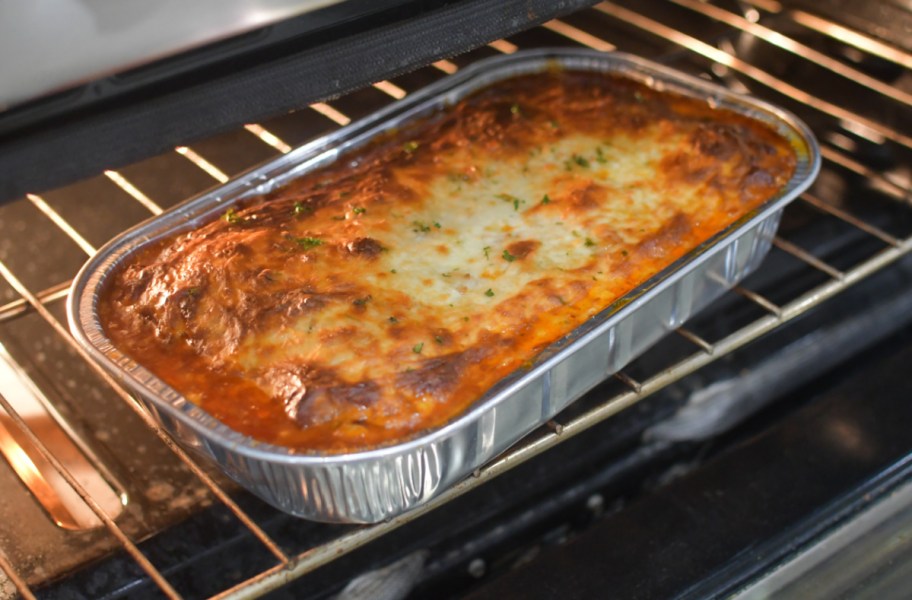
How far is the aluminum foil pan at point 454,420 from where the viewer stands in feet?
4.75

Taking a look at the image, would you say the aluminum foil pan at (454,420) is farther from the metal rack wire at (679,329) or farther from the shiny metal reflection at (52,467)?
the shiny metal reflection at (52,467)

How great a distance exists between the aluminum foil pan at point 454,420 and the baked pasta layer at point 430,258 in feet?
0.13

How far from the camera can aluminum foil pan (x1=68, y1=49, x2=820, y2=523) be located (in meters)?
1.45

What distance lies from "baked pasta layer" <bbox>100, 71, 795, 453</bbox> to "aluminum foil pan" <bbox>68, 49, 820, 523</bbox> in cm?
4

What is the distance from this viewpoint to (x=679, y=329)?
2.00 metres

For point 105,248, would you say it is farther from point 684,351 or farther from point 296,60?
point 684,351

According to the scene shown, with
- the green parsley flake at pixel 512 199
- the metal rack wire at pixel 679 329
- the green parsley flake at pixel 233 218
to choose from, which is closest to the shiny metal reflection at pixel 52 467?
the metal rack wire at pixel 679 329

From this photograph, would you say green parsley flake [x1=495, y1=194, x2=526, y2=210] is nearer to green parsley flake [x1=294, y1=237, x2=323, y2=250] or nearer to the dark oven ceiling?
green parsley flake [x1=294, y1=237, x2=323, y2=250]

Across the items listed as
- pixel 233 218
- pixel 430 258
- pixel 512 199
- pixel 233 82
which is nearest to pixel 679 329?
pixel 512 199

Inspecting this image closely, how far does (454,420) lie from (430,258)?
18.4 inches

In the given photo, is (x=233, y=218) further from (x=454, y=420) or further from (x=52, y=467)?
(x=454, y=420)

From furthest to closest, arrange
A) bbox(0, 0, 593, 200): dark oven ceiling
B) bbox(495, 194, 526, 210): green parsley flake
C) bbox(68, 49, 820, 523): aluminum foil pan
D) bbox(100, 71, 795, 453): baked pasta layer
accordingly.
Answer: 1. bbox(495, 194, 526, 210): green parsley flake
2. bbox(100, 71, 795, 453): baked pasta layer
3. bbox(68, 49, 820, 523): aluminum foil pan
4. bbox(0, 0, 593, 200): dark oven ceiling

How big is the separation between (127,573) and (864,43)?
226 cm

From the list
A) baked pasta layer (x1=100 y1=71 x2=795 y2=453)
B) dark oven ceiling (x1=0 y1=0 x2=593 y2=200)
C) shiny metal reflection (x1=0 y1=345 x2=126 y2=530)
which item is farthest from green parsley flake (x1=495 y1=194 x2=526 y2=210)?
shiny metal reflection (x1=0 y1=345 x2=126 y2=530)
